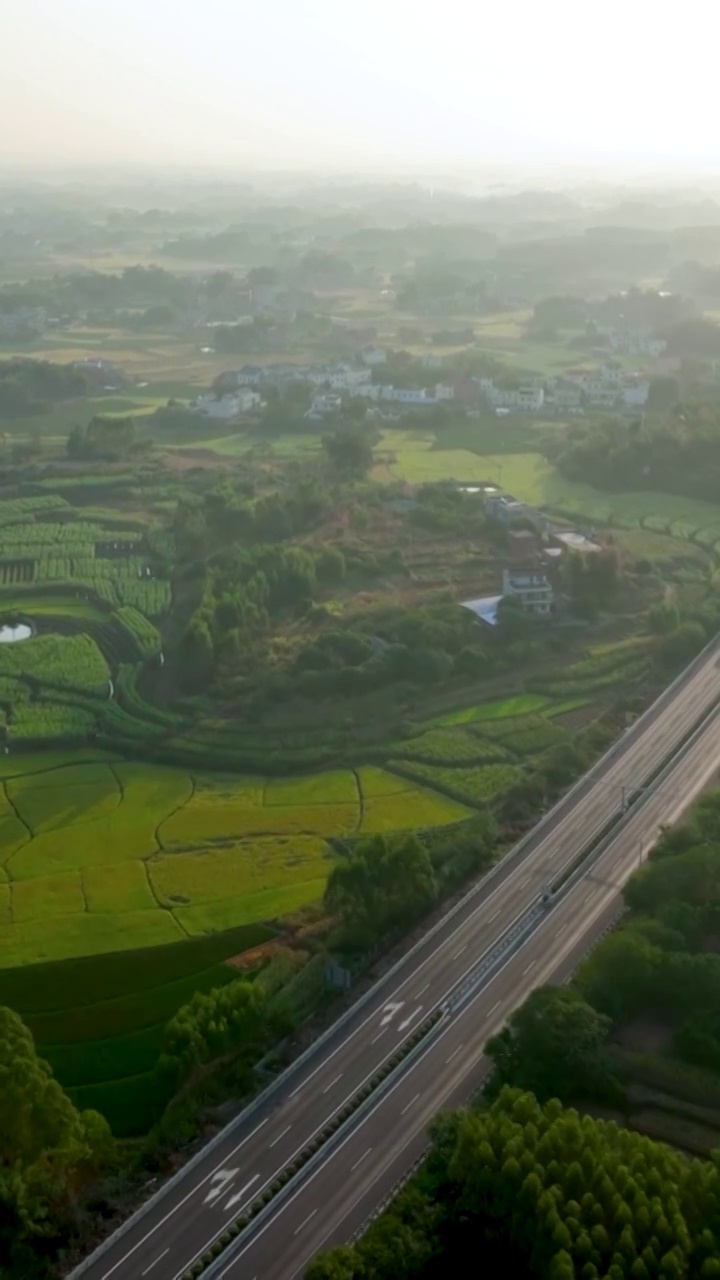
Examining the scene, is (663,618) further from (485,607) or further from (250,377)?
(250,377)

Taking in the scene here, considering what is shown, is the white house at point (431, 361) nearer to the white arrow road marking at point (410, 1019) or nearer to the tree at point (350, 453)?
the tree at point (350, 453)

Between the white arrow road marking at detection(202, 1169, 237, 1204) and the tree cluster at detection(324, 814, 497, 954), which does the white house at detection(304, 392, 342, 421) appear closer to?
the tree cluster at detection(324, 814, 497, 954)

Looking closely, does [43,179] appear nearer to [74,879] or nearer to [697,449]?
[697,449]

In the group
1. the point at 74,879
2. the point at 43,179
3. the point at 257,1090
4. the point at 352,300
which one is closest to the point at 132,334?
the point at 352,300

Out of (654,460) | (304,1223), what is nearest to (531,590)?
(654,460)

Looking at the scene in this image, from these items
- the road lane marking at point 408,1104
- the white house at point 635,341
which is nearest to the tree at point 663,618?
the road lane marking at point 408,1104
